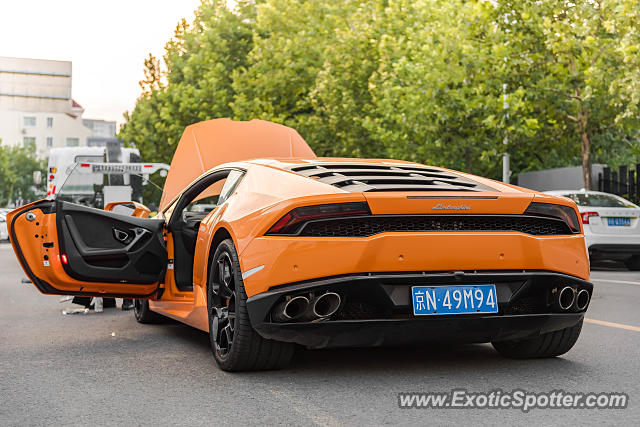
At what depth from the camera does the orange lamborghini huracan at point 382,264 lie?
4.94 metres

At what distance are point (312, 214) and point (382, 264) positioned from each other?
463 millimetres

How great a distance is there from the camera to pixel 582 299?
17.9 feet

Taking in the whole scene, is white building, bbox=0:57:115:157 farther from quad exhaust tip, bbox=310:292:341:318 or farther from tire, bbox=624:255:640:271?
quad exhaust tip, bbox=310:292:341:318

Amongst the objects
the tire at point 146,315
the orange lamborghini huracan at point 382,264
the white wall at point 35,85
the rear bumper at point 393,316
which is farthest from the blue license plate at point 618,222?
the white wall at point 35,85

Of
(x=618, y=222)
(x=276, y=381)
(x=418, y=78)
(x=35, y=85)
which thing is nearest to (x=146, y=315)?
(x=276, y=381)

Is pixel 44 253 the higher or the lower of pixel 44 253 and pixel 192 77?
the lower

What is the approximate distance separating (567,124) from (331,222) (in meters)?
20.9

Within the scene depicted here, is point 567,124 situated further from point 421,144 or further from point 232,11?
point 232,11

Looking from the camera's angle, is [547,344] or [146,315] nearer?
[547,344]

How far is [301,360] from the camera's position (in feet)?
19.4

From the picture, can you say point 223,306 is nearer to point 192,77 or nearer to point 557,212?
point 557,212

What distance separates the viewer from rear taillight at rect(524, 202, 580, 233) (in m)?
5.31

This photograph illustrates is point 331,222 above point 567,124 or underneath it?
underneath

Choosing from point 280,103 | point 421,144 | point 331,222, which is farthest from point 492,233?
point 280,103
